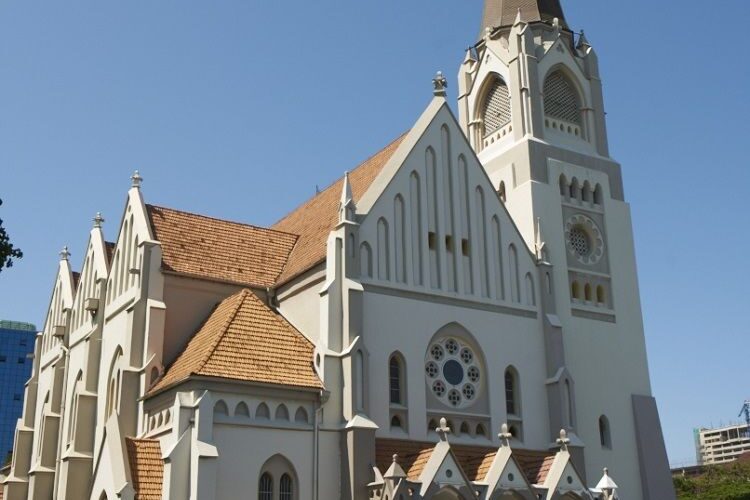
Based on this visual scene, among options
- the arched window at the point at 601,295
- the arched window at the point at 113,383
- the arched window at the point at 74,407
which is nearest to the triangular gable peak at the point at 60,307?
the arched window at the point at 74,407

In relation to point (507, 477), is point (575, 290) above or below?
above

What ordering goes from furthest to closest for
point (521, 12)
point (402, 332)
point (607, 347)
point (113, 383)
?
point (521, 12), point (607, 347), point (113, 383), point (402, 332)

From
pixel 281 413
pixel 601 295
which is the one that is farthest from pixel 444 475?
pixel 601 295

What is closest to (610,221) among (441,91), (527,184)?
(527,184)

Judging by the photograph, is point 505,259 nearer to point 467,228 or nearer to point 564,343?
point 467,228

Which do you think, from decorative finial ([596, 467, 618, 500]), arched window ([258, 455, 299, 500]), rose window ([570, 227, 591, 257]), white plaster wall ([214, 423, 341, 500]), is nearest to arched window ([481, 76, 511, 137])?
rose window ([570, 227, 591, 257])

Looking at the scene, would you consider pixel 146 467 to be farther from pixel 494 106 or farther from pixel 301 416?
pixel 494 106

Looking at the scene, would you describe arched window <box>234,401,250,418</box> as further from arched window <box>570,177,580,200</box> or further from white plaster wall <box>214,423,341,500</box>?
arched window <box>570,177,580,200</box>

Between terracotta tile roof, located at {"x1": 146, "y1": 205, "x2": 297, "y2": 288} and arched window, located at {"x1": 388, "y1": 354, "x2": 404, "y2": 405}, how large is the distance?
643cm

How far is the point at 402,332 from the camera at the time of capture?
30141mm

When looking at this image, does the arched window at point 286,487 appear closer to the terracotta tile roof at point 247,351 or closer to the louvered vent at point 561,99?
the terracotta tile roof at point 247,351

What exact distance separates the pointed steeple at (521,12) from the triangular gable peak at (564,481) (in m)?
20.3

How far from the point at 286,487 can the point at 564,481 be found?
8801 millimetres

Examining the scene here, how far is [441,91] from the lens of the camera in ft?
111
